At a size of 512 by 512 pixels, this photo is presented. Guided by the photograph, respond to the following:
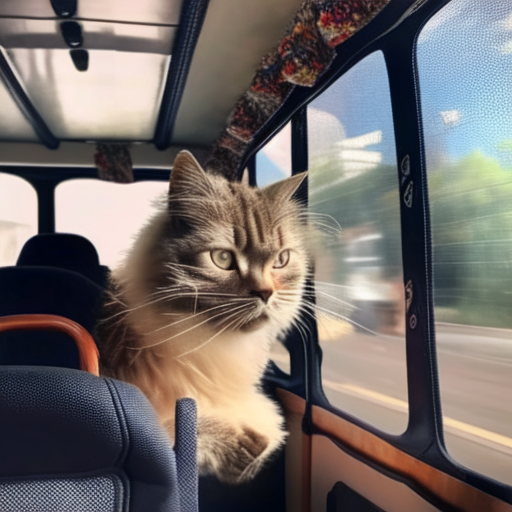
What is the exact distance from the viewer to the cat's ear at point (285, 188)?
116 cm

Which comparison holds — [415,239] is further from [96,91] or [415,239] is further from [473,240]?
[96,91]

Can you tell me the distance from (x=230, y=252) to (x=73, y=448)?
559 mm

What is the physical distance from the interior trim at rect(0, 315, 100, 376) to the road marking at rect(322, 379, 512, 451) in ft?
1.68

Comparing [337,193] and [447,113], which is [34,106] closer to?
[337,193]

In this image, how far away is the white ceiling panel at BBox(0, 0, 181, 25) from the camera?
1.06m

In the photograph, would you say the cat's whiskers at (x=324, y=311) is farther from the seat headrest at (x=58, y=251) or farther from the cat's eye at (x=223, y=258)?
the seat headrest at (x=58, y=251)

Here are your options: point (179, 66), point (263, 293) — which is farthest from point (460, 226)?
point (179, 66)

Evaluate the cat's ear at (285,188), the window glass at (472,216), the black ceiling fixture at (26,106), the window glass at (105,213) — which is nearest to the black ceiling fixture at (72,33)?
the black ceiling fixture at (26,106)

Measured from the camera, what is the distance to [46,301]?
44.3 inches

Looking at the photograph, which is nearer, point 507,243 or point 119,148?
point 507,243

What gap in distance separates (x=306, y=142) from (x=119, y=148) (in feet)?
1.40

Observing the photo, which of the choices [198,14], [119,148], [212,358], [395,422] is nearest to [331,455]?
[395,422]

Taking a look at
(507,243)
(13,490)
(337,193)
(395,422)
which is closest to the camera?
(13,490)

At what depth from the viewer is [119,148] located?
3.87 feet
